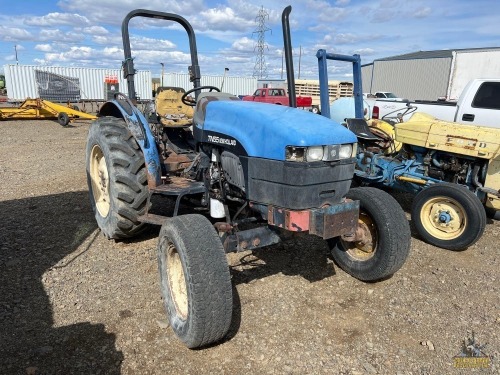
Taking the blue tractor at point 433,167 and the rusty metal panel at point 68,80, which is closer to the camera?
the blue tractor at point 433,167

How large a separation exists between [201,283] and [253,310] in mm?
807

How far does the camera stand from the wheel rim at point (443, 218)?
4556 mm

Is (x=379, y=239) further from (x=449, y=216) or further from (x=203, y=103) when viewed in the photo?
(x=203, y=103)

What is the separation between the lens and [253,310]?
3.15 m

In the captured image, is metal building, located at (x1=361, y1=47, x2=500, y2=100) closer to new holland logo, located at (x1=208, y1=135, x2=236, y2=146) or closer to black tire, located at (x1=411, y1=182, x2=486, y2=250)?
black tire, located at (x1=411, y1=182, x2=486, y2=250)

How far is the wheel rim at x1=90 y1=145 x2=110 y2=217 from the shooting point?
173 inches

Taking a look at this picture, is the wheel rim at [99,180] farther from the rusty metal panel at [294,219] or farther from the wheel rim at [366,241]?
the wheel rim at [366,241]

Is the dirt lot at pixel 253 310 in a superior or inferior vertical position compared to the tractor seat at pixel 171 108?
inferior

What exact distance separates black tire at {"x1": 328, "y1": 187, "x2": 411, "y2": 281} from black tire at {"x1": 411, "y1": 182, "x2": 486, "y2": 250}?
141 centimetres

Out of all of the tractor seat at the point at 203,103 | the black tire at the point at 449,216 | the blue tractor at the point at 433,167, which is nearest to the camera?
the tractor seat at the point at 203,103

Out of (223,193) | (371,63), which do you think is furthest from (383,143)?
(371,63)

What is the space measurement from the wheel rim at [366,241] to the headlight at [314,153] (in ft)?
3.37

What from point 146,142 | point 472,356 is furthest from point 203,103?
point 472,356

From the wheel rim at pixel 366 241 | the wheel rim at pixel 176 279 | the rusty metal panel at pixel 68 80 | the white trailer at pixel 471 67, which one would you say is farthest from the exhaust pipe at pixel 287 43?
the white trailer at pixel 471 67
